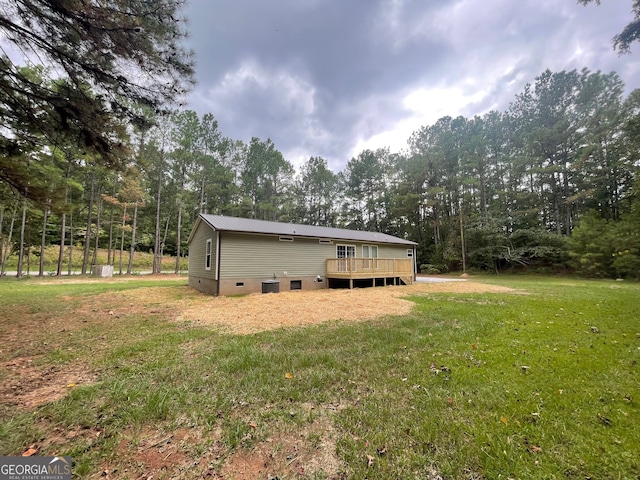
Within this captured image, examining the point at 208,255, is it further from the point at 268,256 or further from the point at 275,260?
the point at 275,260

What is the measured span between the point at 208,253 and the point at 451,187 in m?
24.3

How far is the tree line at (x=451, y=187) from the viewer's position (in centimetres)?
1850

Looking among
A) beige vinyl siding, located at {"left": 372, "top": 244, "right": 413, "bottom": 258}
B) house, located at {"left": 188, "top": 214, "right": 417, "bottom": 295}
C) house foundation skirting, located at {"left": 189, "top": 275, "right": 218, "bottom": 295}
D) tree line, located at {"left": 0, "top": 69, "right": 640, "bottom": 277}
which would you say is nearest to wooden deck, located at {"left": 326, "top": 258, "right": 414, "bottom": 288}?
house, located at {"left": 188, "top": 214, "right": 417, "bottom": 295}

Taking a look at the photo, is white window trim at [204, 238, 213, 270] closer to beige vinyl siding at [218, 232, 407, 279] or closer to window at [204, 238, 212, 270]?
window at [204, 238, 212, 270]

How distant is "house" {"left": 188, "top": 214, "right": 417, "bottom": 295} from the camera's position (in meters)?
10.8

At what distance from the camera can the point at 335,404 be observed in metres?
2.60

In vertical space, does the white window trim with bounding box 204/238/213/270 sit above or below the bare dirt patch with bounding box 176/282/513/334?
above

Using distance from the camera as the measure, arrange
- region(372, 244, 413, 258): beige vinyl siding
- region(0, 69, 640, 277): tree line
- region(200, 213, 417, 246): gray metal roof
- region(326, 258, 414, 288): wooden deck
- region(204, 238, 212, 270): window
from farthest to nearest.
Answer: region(0, 69, 640, 277): tree line, region(372, 244, 413, 258): beige vinyl siding, region(326, 258, 414, 288): wooden deck, region(204, 238, 212, 270): window, region(200, 213, 417, 246): gray metal roof

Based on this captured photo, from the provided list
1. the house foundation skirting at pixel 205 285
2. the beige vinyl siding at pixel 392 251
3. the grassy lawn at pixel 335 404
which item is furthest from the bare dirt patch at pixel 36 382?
the beige vinyl siding at pixel 392 251

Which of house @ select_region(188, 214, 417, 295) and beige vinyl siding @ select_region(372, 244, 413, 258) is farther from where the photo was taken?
beige vinyl siding @ select_region(372, 244, 413, 258)

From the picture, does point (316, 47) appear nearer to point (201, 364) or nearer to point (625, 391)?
point (201, 364)

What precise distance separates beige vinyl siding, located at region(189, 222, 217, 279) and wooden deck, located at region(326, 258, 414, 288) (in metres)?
5.60

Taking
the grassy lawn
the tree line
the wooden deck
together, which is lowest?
the grassy lawn

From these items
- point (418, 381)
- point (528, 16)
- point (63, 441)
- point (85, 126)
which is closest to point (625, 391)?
point (418, 381)
